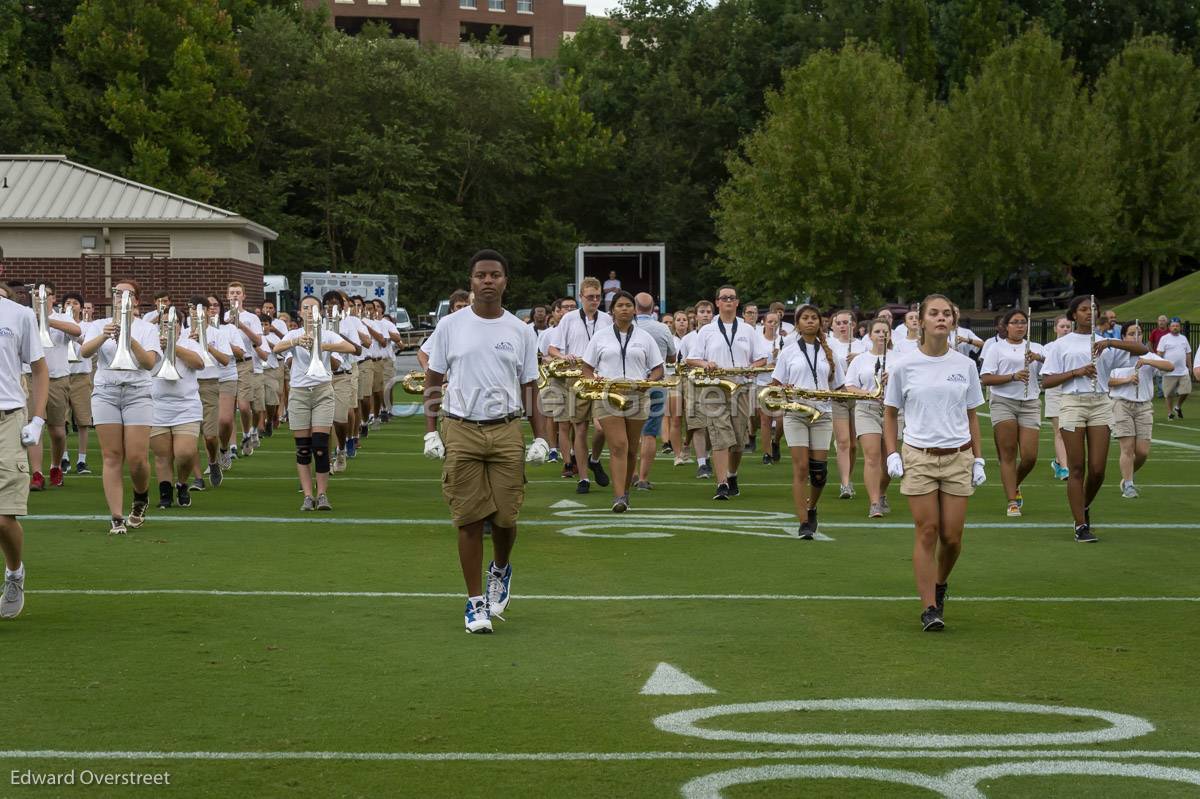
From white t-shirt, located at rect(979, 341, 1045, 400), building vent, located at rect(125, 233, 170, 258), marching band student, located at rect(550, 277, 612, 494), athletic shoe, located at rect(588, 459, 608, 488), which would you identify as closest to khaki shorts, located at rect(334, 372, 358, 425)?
marching band student, located at rect(550, 277, 612, 494)

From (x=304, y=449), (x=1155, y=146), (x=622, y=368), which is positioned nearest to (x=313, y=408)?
(x=304, y=449)

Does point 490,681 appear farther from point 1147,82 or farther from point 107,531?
point 1147,82

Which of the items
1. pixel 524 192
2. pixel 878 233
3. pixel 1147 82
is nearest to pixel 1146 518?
pixel 878 233

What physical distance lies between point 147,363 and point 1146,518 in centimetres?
903

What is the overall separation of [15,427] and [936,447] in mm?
5191

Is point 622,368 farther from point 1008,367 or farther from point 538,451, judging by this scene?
point 538,451

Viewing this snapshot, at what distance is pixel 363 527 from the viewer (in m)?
14.6

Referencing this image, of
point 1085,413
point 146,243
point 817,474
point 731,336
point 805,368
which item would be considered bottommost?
point 817,474

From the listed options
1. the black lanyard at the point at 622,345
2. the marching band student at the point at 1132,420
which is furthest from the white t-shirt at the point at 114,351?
the marching band student at the point at 1132,420

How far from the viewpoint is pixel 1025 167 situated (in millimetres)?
55031

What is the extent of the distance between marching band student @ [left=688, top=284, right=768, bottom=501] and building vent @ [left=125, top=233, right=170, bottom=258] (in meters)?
24.2

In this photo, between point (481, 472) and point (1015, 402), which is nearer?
point (481, 472)

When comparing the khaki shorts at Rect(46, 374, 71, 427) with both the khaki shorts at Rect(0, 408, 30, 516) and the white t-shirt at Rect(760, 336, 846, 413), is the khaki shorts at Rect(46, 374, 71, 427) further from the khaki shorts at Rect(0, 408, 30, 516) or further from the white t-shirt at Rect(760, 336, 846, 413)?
the khaki shorts at Rect(0, 408, 30, 516)

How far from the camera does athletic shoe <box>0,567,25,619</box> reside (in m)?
9.69
